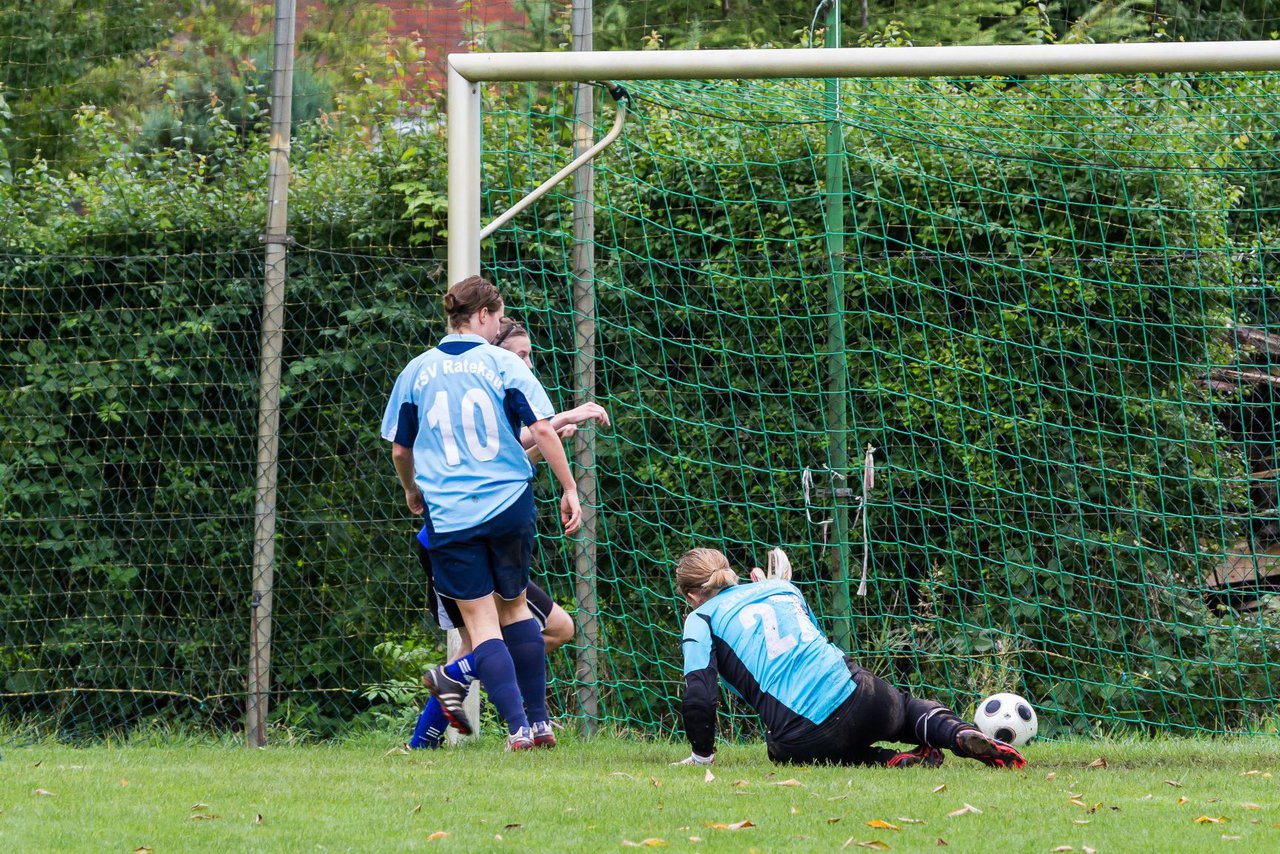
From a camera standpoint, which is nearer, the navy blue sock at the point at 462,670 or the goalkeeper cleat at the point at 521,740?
the goalkeeper cleat at the point at 521,740

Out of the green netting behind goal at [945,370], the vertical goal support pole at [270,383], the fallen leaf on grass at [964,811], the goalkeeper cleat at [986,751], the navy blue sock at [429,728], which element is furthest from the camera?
the green netting behind goal at [945,370]

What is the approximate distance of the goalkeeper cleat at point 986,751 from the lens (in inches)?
175

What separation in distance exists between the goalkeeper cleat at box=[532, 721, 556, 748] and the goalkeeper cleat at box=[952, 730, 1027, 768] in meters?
1.48

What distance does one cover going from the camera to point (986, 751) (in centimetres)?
448

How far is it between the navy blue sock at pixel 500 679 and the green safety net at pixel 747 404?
164 centimetres

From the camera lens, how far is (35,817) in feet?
11.3

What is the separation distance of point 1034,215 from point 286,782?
187 inches

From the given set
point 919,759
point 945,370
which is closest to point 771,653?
point 919,759

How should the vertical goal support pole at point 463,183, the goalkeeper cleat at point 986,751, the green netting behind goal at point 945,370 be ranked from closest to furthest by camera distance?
1. the goalkeeper cleat at point 986,751
2. the vertical goal support pole at point 463,183
3. the green netting behind goal at point 945,370

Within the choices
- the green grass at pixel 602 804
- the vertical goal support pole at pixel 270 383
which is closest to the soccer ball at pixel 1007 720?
the green grass at pixel 602 804

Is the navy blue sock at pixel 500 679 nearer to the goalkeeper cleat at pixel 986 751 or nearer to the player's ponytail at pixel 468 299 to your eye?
the player's ponytail at pixel 468 299

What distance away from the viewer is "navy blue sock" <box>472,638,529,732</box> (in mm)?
4809

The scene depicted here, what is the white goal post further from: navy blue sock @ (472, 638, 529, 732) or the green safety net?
navy blue sock @ (472, 638, 529, 732)

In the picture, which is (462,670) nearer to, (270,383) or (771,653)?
(771,653)
